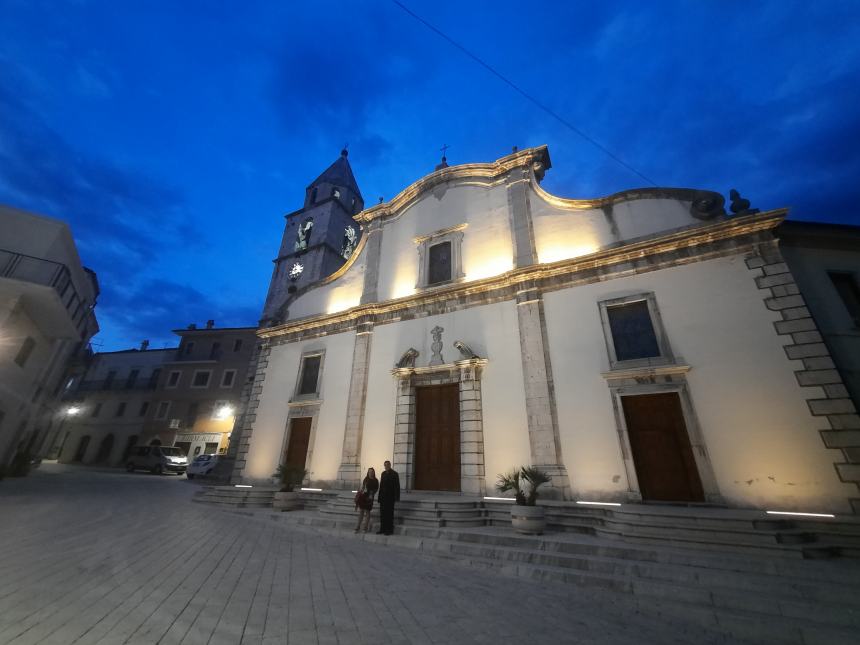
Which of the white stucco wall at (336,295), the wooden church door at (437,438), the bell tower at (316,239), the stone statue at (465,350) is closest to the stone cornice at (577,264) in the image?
the white stucco wall at (336,295)

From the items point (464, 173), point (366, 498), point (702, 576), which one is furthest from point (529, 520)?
point (464, 173)

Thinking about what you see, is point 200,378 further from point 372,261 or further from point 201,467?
point 372,261

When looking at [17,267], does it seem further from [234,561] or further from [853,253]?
[853,253]

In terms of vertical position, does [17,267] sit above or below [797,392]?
above

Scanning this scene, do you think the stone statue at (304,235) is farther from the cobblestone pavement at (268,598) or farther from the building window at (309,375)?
the cobblestone pavement at (268,598)

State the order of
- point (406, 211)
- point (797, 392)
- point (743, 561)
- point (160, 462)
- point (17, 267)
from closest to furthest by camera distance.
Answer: point (743, 561), point (797, 392), point (17, 267), point (406, 211), point (160, 462)

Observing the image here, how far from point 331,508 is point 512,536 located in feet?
16.2

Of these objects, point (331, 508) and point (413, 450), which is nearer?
point (331, 508)

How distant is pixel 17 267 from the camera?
12906mm

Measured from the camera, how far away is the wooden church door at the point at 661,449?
783cm

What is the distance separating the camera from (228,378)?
28297 millimetres

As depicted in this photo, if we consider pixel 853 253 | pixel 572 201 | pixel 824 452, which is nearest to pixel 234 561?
pixel 824 452

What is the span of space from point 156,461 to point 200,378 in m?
7.58

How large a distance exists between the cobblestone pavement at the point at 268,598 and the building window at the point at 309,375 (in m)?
7.44
